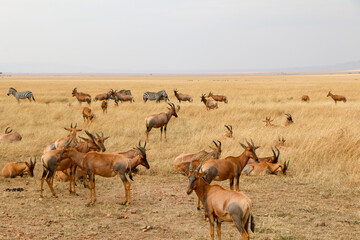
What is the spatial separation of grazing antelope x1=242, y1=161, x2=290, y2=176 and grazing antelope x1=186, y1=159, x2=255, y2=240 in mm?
4571

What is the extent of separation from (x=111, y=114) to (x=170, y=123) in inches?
169

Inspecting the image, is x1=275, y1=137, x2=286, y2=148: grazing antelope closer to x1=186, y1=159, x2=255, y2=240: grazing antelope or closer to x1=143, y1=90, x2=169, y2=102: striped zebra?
x1=186, y1=159, x2=255, y2=240: grazing antelope

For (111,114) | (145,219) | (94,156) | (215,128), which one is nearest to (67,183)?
(94,156)

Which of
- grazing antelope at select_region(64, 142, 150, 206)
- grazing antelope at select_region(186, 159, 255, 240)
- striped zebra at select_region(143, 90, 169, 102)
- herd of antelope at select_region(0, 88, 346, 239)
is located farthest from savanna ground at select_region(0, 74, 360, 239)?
striped zebra at select_region(143, 90, 169, 102)

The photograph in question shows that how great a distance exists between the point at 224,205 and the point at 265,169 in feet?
17.0

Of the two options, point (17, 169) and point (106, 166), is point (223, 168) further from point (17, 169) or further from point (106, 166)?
point (17, 169)

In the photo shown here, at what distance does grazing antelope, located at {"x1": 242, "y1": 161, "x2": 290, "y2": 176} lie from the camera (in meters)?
10.5

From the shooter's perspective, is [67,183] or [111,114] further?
[111,114]

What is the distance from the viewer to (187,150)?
1376 cm

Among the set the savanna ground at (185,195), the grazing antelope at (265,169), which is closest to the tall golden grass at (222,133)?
the savanna ground at (185,195)

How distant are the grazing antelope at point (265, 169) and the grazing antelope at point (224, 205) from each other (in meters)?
4.57

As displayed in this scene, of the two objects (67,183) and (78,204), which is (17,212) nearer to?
(78,204)

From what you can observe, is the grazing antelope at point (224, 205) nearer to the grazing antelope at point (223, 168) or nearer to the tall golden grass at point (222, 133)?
the grazing antelope at point (223, 168)

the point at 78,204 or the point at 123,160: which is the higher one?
the point at 123,160
